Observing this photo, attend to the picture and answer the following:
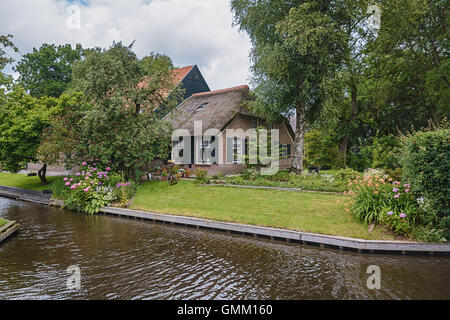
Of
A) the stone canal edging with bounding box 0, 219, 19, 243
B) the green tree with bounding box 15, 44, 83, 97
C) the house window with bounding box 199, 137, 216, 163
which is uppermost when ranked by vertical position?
the green tree with bounding box 15, 44, 83, 97

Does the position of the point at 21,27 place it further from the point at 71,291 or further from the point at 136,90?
the point at 71,291

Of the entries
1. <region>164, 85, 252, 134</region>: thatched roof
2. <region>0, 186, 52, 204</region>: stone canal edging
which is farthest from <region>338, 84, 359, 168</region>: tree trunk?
<region>0, 186, 52, 204</region>: stone canal edging

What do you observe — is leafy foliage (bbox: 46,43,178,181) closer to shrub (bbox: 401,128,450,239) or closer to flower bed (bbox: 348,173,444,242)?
flower bed (bbox: 348,173,444,242)

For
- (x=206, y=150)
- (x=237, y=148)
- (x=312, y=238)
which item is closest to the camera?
(x=312, y=238)

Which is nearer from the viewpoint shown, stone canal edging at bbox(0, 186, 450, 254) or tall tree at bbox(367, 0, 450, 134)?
stone canal edging at bbox(0, 186, 450, 254)

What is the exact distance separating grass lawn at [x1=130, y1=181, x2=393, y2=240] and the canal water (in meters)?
0.97

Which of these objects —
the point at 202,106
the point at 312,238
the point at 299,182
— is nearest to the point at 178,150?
the point at 202,106

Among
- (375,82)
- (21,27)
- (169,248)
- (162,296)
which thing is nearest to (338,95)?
(375,82)

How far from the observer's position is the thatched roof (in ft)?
64.3

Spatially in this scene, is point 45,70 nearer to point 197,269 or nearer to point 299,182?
point 299,182

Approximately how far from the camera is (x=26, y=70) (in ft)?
132

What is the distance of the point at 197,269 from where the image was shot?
670 centimetres

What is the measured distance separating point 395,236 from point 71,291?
8.17 metres

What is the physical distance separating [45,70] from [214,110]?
31955 millimetres
